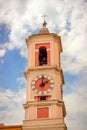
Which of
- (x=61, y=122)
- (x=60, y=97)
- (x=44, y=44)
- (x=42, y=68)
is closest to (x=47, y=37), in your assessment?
(x=44, y=44)

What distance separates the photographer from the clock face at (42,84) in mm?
39222

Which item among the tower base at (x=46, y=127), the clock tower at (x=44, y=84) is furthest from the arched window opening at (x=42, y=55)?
the tower base at (x=46, y=127)

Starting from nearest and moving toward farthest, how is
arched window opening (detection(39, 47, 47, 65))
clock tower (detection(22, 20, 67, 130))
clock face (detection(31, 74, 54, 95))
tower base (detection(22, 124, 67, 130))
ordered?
tower base (detection(22, 124, 67, 130)) < clock tower (detection(22, 20, 67, 130)) < clock face (detection(31, 74, 54, 95)) < arched window opening (detection(39, 47, 47, 65))

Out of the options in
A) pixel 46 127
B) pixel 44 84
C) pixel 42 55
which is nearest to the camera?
pixel 46 127

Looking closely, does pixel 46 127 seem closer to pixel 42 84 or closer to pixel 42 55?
pixel 42 84

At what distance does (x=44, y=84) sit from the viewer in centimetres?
3956

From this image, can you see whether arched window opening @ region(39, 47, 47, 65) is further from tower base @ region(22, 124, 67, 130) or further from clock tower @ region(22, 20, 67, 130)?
tower base @ region(22, 124, 67, 130)

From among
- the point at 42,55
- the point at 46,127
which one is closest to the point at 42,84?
the point at 42,55

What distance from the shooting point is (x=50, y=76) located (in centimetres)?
3991

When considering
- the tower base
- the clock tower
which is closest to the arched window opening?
the clock tower

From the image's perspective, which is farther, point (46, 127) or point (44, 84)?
point (44, 84)

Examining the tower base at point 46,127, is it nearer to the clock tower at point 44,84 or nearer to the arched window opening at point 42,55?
the clock tower at point 44,84

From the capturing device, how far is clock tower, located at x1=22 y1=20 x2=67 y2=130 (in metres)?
37.6

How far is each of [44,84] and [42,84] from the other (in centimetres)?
18
